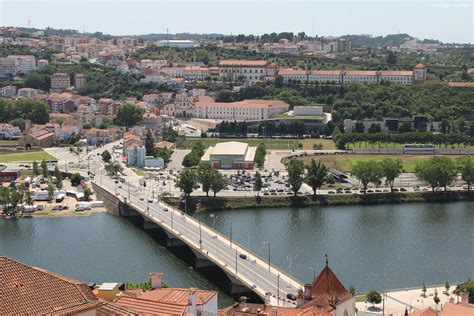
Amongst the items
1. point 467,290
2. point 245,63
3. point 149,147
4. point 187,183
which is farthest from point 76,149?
point 467,290

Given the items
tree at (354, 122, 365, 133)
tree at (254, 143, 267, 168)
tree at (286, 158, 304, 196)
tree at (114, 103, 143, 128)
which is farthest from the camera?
tree at (114, 103, 143, 128)

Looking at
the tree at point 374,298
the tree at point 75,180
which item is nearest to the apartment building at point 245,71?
the tree at point 75,180

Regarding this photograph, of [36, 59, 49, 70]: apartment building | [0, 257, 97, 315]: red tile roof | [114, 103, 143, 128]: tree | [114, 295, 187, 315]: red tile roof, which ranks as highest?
[36, 59, 49, 70]: apartment building

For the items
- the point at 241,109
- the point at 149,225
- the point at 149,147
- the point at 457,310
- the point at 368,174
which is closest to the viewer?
the point at 457,310

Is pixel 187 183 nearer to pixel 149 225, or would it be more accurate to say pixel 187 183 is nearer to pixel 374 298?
pixel 149 225

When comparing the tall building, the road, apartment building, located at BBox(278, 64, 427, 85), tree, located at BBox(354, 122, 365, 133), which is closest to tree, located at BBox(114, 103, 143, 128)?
the tall building

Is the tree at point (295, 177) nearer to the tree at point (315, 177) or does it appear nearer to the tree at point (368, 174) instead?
the tree at point (315, 177)

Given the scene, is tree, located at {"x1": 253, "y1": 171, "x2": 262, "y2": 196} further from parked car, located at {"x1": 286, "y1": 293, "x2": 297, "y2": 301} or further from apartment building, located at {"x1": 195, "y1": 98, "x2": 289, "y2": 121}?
apartment building, located at {"x1": 195, "y1": 98, "x2": 289, "y2": 121}

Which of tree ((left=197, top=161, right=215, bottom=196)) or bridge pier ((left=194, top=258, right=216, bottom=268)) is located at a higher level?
tree ((left=197, top=161, right=215, bottom=196))
